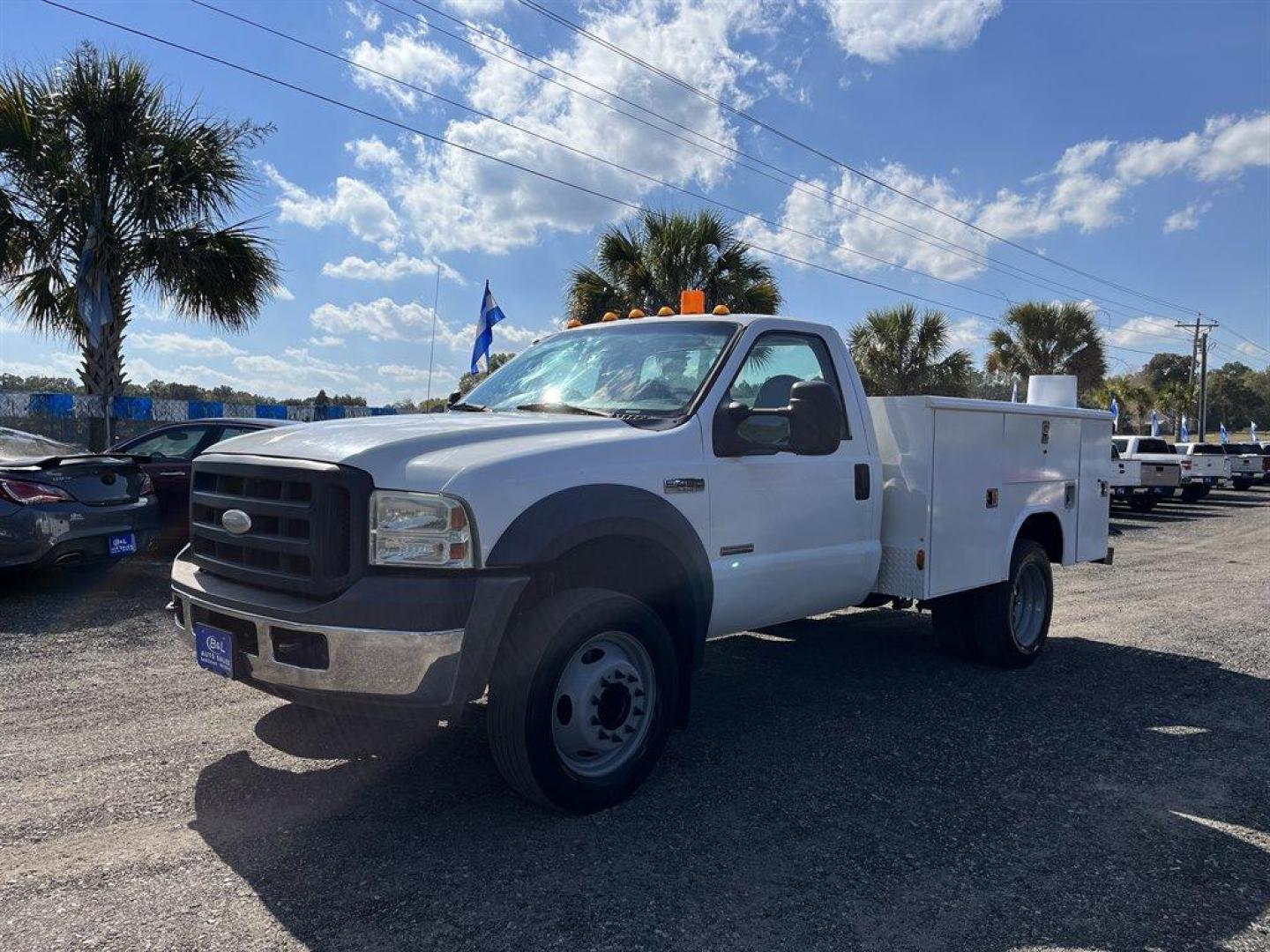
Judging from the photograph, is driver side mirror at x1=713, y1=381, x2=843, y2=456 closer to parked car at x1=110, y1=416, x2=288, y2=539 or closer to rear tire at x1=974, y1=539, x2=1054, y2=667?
rear tire at x1=974, y1=539, x2=1054, y2=667

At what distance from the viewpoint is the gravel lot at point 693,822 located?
299cm

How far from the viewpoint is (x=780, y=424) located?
4371 millimetres

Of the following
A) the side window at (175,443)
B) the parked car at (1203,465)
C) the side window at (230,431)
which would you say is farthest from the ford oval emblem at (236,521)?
the parked car at (1203,465)

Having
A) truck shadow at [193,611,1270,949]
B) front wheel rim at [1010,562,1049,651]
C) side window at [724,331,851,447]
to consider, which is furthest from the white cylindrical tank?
side window at [724,331,851,447]

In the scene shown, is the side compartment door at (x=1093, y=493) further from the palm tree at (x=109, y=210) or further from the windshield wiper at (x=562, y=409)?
the palm tree at (x=109, y=210)

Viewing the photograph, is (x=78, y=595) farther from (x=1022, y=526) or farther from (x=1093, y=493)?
(x=1093, y=493)

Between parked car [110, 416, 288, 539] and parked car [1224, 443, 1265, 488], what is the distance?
1218 inches

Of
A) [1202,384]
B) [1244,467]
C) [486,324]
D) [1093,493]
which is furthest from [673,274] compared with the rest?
[1202,384]

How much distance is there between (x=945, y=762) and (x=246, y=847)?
311cm

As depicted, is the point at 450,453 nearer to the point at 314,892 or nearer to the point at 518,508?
the point at 518,508

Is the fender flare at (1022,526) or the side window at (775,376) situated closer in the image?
the side window at (775,376)

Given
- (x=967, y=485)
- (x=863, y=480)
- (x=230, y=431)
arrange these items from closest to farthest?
(x=863, y=480) < (x=967, y=485) < (x=230, y=431)

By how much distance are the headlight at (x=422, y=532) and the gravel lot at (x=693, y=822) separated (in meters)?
1.09

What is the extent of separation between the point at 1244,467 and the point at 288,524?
34.9m
